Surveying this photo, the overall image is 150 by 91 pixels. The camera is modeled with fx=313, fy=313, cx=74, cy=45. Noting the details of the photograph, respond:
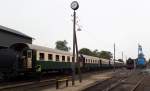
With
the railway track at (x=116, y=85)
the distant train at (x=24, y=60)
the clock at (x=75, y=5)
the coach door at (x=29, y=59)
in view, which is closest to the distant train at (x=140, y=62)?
the railway track at (x=116, y=85)

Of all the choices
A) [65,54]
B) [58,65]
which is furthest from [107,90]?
[65,54]

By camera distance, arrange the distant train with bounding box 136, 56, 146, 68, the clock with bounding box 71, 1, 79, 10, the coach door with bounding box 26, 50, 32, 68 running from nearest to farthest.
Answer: the clock with bounding box 71, 1, 79, 10
the coach door with bounding box 26, 50, 32, 68
the distant train with bounding box 136, 56, 146, 68

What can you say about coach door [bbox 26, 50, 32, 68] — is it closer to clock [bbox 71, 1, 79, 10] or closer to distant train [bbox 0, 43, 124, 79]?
distant train [bbox 0, 43, 124, 79]

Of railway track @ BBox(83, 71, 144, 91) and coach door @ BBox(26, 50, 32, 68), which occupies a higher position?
coach door @ BBox(26, 50, 32, 68)

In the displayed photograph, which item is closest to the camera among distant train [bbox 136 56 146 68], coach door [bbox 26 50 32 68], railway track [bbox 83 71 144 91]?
railway track [bbox 83 71 144 91]

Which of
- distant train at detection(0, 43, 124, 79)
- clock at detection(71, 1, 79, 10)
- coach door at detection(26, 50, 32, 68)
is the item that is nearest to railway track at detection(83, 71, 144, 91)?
distant train at detection(0, 43, 124, 79)

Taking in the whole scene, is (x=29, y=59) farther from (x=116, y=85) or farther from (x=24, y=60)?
(x=116, y=85)

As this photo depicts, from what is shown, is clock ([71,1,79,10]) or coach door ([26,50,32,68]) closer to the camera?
clock ([71,1,79,10])

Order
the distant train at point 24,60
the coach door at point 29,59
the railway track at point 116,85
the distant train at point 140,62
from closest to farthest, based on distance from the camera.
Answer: the railway track at point 116,85 → the distant train at point 24,60 → the coach door at point 29,59 → the distant train at point 140,62

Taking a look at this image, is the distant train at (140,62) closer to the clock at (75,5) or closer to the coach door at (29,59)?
the clock at (75,5)

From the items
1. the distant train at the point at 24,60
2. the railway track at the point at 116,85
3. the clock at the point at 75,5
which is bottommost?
the railway track at the point at 116,85

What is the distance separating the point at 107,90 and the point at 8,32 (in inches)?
1402

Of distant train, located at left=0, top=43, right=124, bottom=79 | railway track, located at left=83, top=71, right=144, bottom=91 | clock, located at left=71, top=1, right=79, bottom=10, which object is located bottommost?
railway track, located at left=83, top=71, right=144, bottom=91

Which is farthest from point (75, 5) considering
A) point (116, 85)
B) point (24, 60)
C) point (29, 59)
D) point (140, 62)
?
point (140, 62)
